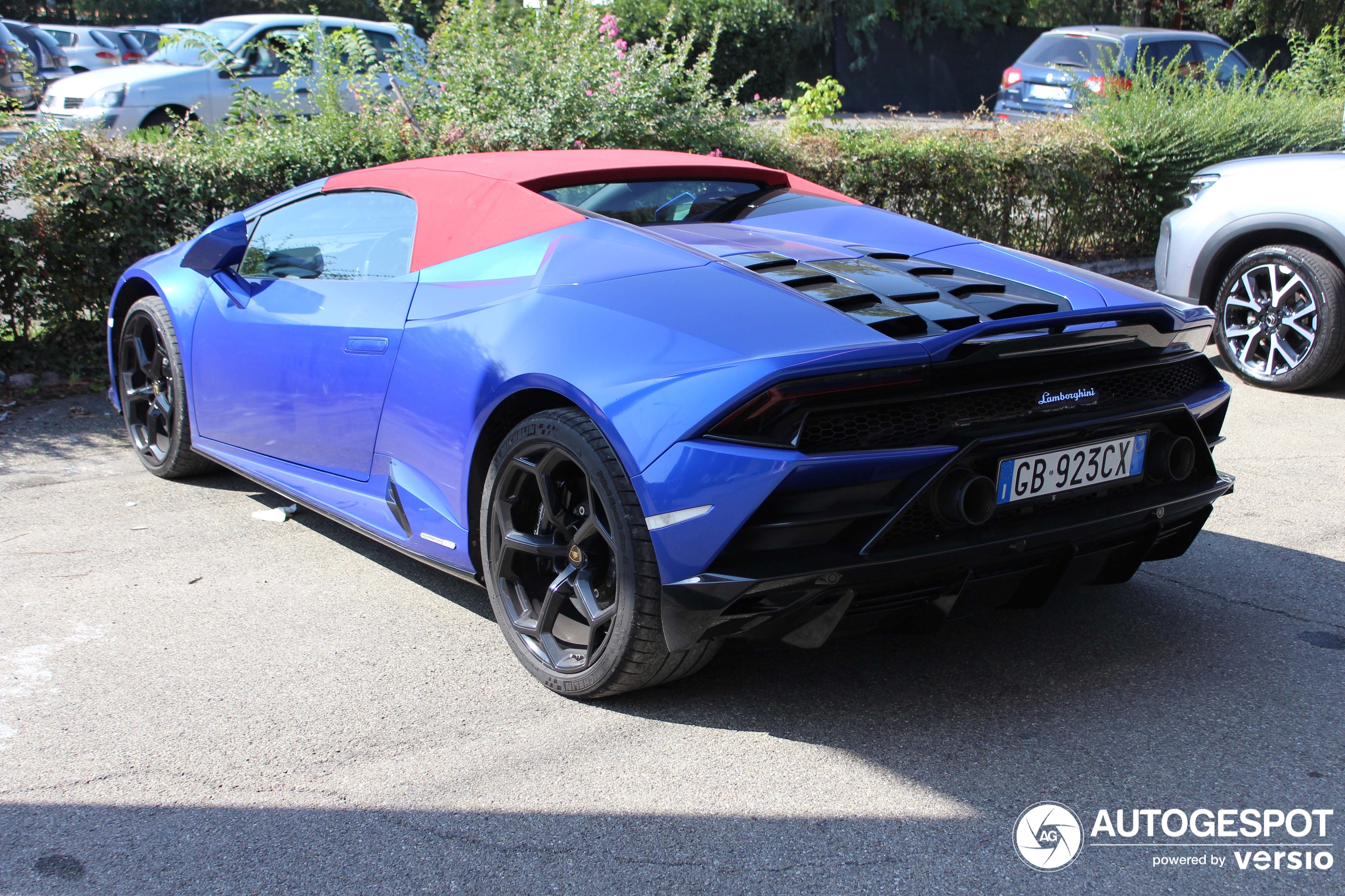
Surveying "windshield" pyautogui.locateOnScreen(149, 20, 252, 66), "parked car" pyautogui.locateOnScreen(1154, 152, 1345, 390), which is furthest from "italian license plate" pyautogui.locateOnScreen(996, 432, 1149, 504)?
"windshield" pyautogui.locateOnScreen(149, 20, 252, 66)

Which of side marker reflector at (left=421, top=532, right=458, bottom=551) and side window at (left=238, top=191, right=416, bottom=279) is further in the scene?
side window at (left=238, top=191, right=416, bottom=279)

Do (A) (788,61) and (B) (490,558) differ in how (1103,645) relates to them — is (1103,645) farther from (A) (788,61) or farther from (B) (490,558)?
(A) (788,61)

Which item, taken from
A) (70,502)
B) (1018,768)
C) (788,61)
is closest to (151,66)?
(70,502)

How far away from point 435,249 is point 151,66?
11908 millimetres

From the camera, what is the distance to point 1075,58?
15.3 m

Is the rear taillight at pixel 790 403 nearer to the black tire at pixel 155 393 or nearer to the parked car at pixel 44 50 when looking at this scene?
the black tire at pixel 155 393

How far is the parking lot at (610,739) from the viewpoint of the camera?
2207 millimetres

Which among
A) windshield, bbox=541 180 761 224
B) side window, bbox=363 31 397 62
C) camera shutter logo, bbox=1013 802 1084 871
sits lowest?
camera shutter logo, bbox=1013 802 1084 871

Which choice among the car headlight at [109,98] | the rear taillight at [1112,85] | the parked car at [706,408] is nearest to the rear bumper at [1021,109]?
the rear taillight at [1112,85]

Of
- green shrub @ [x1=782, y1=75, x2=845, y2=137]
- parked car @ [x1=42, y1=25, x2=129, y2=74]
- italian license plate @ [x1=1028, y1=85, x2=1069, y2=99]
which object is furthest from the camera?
parked car @ [x1=42, y1=25, x2=129, y2=74]

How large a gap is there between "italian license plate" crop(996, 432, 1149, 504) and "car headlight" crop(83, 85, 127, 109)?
12754 millimetres

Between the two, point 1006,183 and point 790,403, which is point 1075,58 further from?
point 790,403

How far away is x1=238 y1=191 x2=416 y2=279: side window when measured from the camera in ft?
11.6

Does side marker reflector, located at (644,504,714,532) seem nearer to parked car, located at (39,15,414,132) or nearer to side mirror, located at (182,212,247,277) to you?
side mirror, located at (182,212,247,277)
